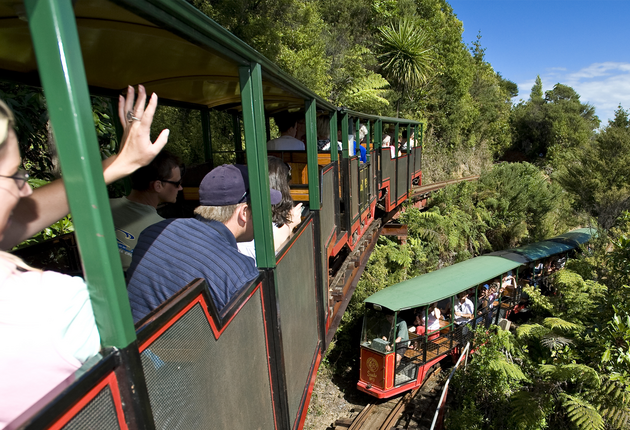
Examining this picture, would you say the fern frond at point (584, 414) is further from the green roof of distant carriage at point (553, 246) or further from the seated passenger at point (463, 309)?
the green roof of distant carriage at point (553, 246)

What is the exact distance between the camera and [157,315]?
99 centimetres

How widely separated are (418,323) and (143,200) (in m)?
8.24

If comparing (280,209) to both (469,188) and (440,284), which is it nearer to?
(440,284)

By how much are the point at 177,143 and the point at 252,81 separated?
8.41 metres

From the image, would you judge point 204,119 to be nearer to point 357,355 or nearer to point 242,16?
point 242,16

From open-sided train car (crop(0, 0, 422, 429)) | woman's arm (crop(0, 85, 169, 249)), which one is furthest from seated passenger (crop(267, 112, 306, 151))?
woman's arm (crop(0, 85, 169, 249))

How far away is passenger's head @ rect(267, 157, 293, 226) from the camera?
88.4 inches

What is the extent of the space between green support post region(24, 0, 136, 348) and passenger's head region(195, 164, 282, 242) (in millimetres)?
891

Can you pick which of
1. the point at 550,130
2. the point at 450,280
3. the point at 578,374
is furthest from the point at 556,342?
the point at 550,130

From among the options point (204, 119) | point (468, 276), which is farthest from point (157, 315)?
point (468, 276)

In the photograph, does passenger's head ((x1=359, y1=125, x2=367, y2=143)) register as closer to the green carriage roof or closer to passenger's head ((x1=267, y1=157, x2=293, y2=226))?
the green carriage roof

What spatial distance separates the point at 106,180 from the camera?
3.29 feet

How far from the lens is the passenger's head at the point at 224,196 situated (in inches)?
66.6

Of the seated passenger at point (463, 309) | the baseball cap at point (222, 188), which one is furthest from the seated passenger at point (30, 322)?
the seated passenger at point (463, 309)
